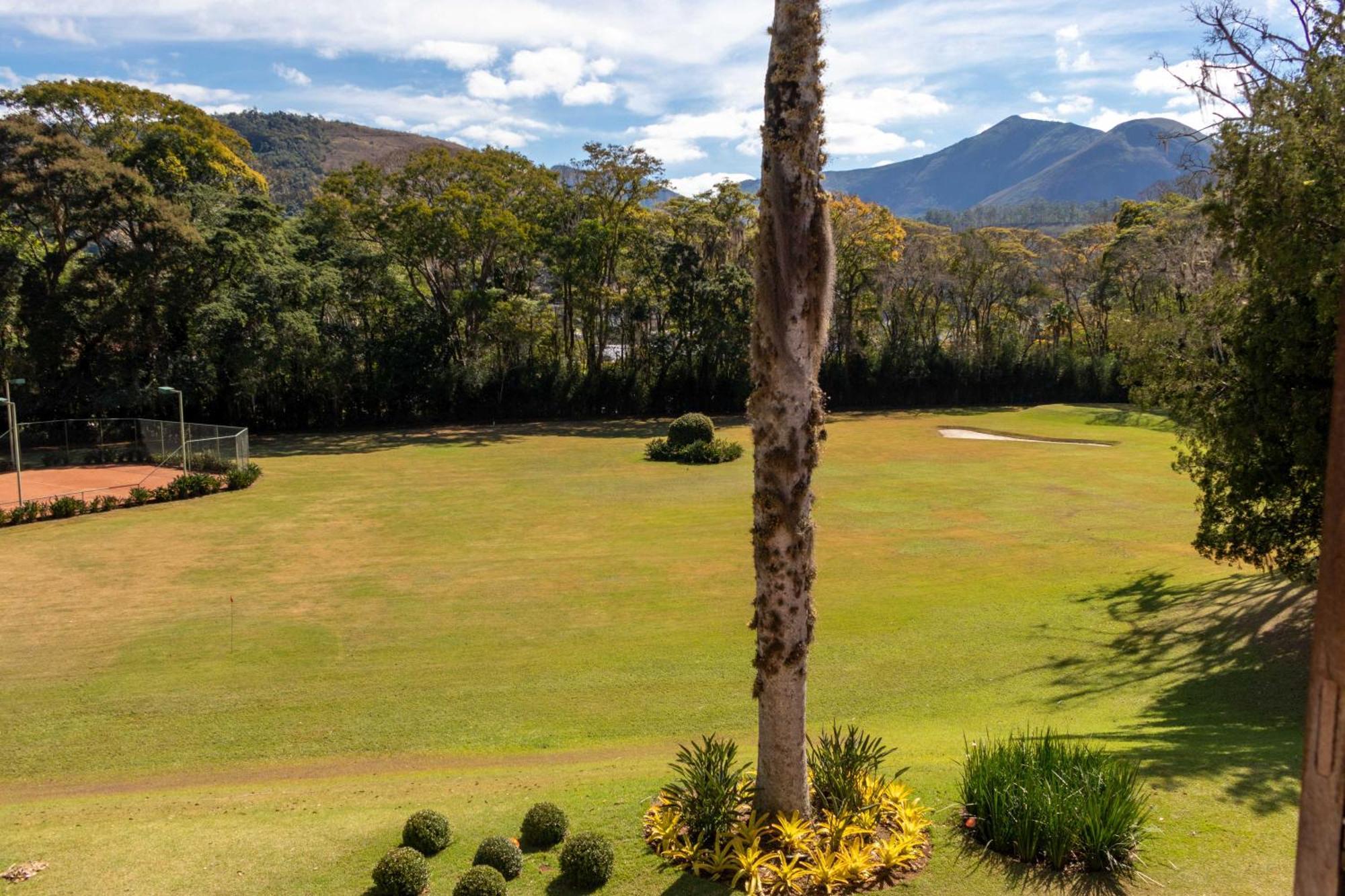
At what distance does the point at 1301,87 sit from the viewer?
10383 mm

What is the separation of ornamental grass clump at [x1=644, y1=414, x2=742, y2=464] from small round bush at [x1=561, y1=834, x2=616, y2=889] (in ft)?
86.2

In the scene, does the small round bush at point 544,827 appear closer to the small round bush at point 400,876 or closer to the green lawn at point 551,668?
the green lawn at point 551,668

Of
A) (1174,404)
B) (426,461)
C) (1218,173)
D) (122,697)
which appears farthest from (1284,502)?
(426,461)

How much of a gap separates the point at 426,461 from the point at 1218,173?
91.7ft

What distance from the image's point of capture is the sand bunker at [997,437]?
37.0 metres

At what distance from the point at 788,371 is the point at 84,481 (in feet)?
100

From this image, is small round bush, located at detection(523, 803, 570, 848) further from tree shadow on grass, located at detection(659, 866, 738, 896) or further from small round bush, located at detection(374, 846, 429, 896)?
tree shadow on grass, located at detection(659, 866, 738, 896)

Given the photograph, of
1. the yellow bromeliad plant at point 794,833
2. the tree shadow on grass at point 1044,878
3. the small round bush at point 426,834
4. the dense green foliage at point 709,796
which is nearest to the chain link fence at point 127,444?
the small round bush at point 426,834

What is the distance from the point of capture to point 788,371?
6.56m

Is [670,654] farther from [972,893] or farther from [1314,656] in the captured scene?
[1314,656]

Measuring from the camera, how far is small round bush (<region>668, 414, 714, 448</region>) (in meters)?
33.7

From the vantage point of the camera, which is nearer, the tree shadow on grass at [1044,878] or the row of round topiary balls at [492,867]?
the tree shadow on grass at [1044,878]

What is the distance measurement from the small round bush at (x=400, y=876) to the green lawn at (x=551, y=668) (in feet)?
1.09

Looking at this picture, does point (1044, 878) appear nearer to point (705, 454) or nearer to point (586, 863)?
point (586, 863)
